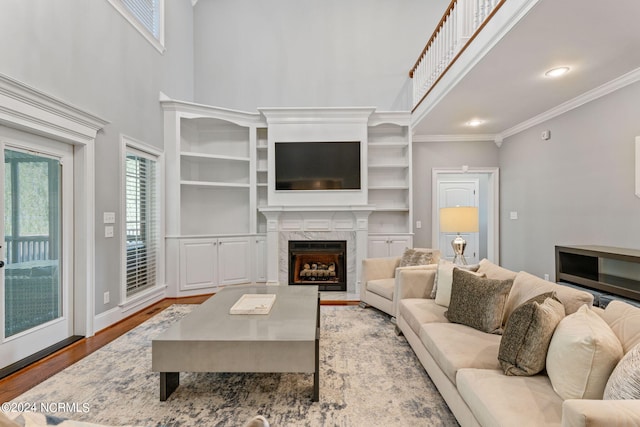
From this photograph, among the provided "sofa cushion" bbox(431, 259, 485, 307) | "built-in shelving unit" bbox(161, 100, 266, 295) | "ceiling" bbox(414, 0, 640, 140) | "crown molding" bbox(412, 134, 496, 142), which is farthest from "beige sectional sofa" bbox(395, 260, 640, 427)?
"crown molding" bbox(412, 134, 496, 142)

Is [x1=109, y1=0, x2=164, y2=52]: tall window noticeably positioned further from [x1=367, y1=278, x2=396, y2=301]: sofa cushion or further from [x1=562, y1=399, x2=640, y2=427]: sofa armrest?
[x1=562, y1=399, x2=640, y2=427]: sofa armrest

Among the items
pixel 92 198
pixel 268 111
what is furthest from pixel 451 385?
pixel 268 111

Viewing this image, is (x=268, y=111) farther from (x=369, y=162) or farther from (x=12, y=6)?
(x=12, y=6)

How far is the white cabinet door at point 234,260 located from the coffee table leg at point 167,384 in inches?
111

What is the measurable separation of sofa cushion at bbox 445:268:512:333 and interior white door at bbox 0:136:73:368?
3355mm

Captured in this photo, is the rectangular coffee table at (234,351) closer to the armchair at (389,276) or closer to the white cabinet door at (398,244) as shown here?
the armchair at (389,276)

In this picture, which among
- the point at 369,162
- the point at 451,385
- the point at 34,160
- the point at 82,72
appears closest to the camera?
the point at 451,385

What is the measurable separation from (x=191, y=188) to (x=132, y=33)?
2108mm

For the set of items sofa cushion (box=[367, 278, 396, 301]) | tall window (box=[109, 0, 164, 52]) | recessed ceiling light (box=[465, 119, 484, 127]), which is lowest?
sofa cushion (box=[367, 278, 396, 301])

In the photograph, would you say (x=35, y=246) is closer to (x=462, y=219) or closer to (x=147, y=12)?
(x=147, y=12)

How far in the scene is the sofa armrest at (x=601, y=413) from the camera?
0.94 metres

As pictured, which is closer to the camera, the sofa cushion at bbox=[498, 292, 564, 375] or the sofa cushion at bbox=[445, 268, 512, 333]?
the sofa cushion at bbox=[498, 292, 564, 375]

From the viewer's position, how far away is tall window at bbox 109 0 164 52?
3742mm

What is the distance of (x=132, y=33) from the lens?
153 inches
